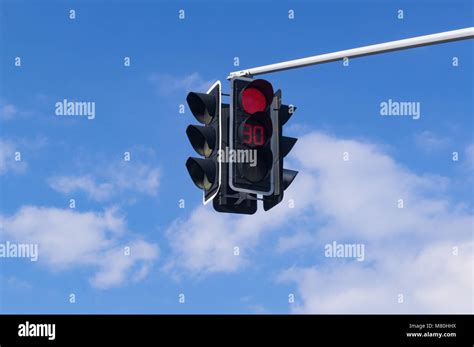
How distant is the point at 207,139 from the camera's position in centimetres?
734

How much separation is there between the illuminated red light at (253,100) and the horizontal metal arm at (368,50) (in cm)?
28

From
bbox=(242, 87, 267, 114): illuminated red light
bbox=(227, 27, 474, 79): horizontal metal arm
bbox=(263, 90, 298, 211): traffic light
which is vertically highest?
bbox=(227, 27, 474, 79): horizontal metal arm

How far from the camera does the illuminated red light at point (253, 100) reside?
7503 millimetres

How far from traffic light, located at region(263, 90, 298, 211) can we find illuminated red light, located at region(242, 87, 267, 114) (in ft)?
0.40

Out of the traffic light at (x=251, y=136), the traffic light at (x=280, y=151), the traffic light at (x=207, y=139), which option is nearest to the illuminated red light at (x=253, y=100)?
the traffic light at (x=251, y=136)

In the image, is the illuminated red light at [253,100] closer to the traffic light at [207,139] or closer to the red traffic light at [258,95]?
the red traffic light at [258,95]

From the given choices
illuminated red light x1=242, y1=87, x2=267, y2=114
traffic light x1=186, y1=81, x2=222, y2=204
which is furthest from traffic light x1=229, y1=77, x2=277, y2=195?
traffic light x1=186, y1=81, x2=222, y2=204

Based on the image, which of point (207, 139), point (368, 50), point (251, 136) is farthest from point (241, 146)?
point (368, 50)

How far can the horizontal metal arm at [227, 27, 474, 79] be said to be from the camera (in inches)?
266

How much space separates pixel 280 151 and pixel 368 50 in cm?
126

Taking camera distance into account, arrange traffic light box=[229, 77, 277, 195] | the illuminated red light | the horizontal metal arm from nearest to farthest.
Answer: the horizontal metal arm → traffic light box=[229, 77, 277, 195] → the illuminated red light

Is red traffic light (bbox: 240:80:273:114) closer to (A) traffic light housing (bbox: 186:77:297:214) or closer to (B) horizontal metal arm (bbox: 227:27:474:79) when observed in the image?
(A) traffic light housing (bbox: 186:77:297:214)
